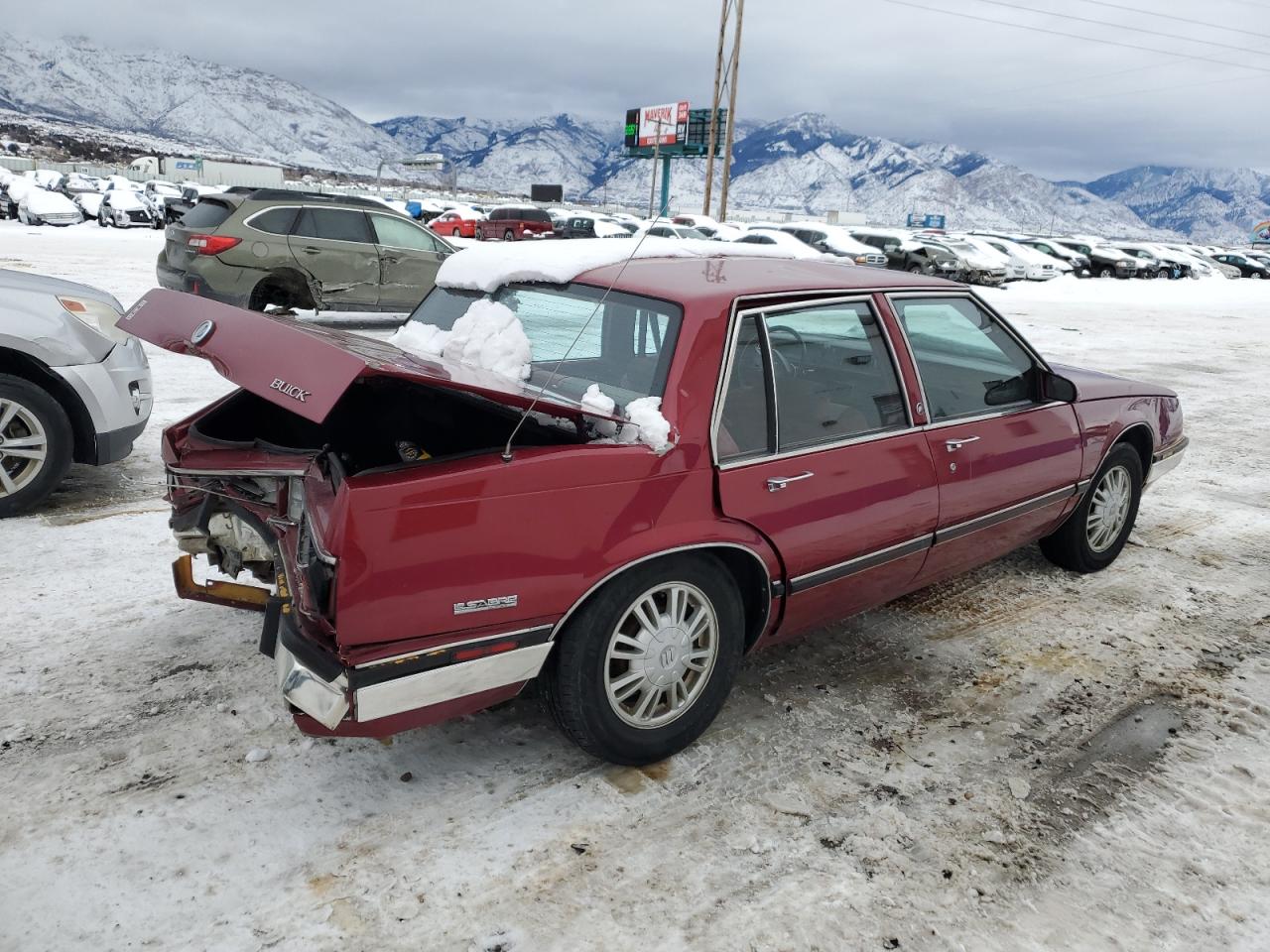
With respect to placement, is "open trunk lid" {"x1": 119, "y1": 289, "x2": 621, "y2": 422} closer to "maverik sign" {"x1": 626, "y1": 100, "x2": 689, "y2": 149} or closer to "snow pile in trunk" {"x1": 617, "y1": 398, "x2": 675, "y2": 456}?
"snow pile in trunk" {"x1": 617, "y1": 398, "x2": 675, "y2": 456}

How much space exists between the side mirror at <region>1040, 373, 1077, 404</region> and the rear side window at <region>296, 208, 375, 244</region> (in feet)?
30.5

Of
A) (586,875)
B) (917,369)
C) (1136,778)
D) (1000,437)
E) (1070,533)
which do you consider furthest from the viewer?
(1070,533)

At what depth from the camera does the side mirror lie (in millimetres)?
4270

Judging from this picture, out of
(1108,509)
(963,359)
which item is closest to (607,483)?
(963,359)

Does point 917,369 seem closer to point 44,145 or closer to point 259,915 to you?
point 259,915

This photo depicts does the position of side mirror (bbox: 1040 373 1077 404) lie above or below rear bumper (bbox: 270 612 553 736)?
above

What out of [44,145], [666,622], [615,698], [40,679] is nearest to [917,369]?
[666,622]

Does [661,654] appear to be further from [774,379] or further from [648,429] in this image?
[774,379]

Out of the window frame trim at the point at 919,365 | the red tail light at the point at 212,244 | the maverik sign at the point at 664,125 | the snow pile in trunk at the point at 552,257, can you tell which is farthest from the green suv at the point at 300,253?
the maverik sign at the point at 664,125

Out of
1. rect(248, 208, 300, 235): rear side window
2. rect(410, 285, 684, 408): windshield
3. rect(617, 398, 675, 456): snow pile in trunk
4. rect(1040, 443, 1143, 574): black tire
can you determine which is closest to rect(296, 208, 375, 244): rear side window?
rect(248, 208, 300, 235): rear side window

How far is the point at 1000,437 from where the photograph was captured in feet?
13.0

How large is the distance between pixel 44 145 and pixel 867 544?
149 meters

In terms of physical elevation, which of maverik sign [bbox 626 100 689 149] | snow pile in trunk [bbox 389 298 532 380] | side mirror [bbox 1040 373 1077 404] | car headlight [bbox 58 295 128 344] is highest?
maverik sign [bbox 626 100 689 149]

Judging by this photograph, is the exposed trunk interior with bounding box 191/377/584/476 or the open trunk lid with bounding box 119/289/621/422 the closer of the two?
the open trunk lid with bounding box 119/289/621/422
